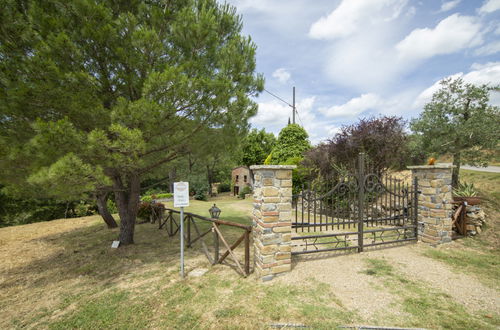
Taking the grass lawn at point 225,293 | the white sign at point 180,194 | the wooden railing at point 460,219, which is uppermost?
the white sign at point 180,194

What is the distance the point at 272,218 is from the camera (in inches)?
146

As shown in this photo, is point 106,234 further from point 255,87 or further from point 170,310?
point 255,87

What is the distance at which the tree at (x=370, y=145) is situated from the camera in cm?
888

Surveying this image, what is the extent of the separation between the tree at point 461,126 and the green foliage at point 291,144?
577cm

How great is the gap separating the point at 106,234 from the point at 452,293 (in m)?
9.74

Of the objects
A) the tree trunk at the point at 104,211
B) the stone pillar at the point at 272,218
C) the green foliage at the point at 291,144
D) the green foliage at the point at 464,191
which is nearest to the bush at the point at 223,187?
the green foliage at the point at 291,144

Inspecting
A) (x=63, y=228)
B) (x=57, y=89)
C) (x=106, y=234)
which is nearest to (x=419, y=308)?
(x=57, y=89)

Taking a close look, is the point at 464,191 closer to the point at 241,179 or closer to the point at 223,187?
the point at 241,179

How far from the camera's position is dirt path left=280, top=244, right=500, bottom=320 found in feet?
9.93

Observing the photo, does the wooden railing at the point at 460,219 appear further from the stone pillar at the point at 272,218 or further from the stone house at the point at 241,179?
the stone house at the point at 241,179

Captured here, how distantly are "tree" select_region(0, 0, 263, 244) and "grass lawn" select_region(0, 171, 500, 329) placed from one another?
79.9 inches

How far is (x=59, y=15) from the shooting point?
4.13 meters

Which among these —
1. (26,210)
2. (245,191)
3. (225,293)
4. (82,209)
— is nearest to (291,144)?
(245,191)

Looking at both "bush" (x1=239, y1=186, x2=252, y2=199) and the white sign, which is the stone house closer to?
"bush" (x1=239, y1=186, x2=252, y2=199)
